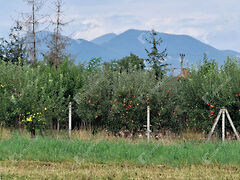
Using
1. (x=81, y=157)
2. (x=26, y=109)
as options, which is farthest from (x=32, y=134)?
(x=81, y=157)

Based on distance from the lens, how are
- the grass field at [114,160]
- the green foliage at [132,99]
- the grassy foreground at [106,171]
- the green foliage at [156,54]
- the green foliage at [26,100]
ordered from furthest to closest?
the green foliage at [156,54]
the green foliage at [26,100]
the green foliage at [132,99]
the grass field at [114,160]
the grassy foreground at [106,171]

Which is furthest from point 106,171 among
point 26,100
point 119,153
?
point 26,100

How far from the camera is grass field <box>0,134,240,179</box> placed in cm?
804

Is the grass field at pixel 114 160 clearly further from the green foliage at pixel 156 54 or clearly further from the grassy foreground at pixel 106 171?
the green foliage at pixel 156 54

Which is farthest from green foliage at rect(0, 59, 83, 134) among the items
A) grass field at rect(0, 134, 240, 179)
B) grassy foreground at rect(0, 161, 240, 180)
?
grassy foreground at rect(0, 161, 240, 180)

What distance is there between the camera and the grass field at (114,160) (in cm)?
804

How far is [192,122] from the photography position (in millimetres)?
13914

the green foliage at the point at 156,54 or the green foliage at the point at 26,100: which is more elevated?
the green foliage at the point at 156,54

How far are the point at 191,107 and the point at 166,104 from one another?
1.04 meters

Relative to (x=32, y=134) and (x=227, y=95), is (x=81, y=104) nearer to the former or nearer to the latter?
(x=32, y=134)

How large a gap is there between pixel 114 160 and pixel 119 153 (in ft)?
1.37

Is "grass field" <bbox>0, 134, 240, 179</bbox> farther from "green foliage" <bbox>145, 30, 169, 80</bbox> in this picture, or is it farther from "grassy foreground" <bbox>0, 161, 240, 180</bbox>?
"green foliage" <bbox>145, 30, 169, 80</bbox>

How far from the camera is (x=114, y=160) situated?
30.9 feet

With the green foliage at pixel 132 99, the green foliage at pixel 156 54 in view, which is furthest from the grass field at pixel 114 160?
the green foliage at pixel 156 54
